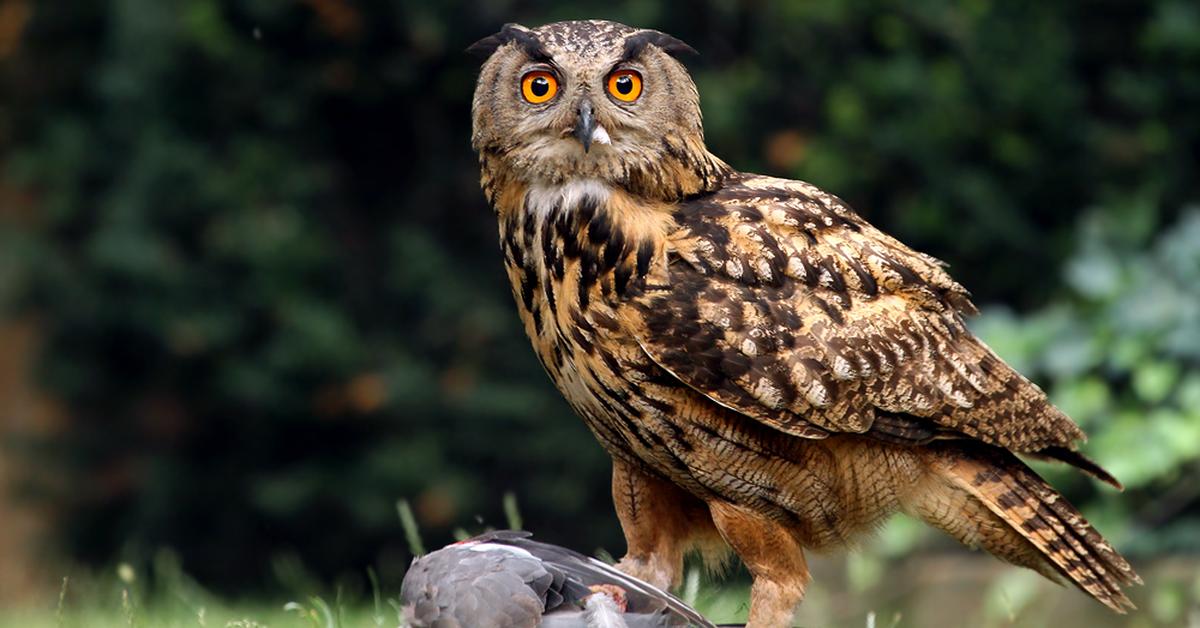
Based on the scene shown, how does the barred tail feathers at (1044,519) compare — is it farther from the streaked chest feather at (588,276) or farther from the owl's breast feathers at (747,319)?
the streaked chest feather at (588,276)

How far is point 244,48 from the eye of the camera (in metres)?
7.95

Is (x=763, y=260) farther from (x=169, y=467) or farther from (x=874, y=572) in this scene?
(x=169, y=467)

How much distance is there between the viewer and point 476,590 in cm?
327

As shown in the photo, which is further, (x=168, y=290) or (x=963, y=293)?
(x=168, y=290)

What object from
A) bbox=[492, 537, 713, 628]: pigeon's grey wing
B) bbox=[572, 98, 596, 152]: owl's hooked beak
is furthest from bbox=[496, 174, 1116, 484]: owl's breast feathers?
bbox=[492, 537, 713, 628]: pigeon's grey wing

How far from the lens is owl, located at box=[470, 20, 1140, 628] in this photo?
3467mm

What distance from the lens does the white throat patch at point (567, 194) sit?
11.7 feet

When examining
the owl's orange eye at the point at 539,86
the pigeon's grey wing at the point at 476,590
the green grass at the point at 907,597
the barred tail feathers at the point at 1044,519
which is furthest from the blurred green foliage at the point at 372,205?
the pigeon's grey wing at the point at 476,590

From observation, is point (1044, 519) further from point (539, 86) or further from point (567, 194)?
point (539, 86)

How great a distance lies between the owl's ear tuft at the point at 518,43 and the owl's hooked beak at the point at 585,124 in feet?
0.54

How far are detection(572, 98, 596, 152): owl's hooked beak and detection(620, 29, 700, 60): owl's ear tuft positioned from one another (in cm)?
17

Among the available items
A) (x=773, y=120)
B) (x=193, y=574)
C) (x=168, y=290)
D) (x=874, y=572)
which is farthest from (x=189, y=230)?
(x=874, y=572)

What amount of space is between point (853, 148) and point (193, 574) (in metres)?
3.89

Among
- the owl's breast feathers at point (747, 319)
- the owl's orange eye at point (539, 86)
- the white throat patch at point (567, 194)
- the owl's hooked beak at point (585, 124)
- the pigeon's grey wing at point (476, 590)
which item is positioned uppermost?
the owl's orange eye at point (539, 86)
